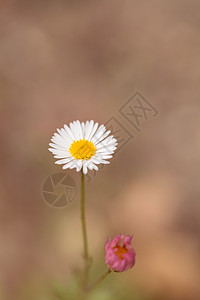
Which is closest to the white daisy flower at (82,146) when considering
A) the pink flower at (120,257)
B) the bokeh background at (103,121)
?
the pink flower at (120,257)

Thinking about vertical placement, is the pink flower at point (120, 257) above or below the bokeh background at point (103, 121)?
below

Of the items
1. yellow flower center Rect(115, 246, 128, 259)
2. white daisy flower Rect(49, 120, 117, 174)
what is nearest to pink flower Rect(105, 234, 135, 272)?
yellow flower center Rect(115, 246, 128, 259)

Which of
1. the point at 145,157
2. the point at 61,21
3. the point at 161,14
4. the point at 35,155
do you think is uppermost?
the point at 61,21

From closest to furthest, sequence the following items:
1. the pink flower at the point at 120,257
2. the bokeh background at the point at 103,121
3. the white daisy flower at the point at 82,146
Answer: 1. the pink flower at the point at 120,257
2. the white daisy flower at the point at 82,146
3. the bokeh background at the point at 103,121

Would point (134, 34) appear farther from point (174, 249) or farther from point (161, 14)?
point (174, 249)

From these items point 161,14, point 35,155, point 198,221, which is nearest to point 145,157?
point 198,221

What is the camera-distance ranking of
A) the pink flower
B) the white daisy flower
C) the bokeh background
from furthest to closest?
the bokeh background < the white daisy flower < the pink flower

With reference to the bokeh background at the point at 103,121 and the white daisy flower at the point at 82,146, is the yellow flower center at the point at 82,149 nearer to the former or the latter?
the white daisy flower at the point at 82,146

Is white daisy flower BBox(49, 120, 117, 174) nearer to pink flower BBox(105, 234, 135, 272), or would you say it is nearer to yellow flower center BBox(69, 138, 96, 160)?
yellow flower center BBox(69, 138, 96, 160)
